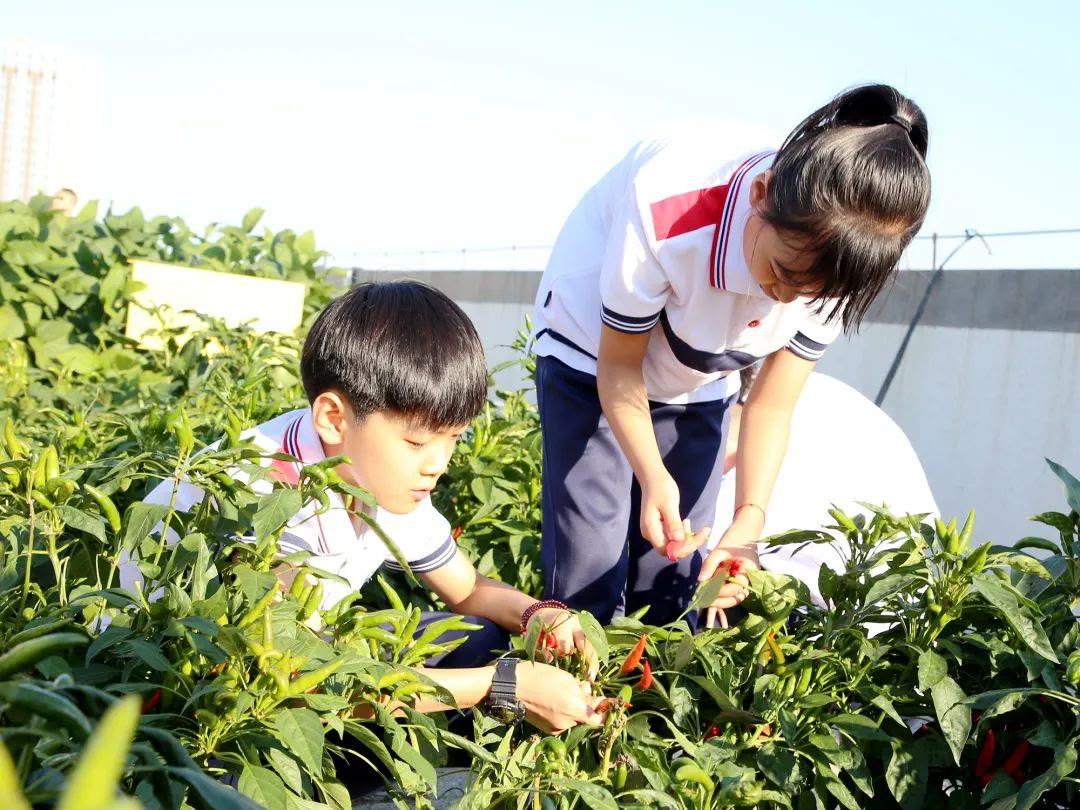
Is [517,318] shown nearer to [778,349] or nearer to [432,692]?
[778,349]

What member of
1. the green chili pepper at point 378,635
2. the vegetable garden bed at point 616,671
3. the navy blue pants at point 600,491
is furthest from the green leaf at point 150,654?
the navy blue pants at point 600,491

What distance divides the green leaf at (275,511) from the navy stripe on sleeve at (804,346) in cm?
126

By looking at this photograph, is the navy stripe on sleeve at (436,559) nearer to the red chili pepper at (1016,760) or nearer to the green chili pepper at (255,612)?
the green chili pepper at (255,612)

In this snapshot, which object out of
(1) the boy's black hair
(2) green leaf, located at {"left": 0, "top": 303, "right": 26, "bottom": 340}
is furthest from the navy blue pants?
(2) green leaf, located at {"left": 0, "top": 303, "right": 26, "bottom": 340}

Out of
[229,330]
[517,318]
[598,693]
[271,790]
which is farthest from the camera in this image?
[517,318]

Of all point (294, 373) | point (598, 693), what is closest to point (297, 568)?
point (598, 693)

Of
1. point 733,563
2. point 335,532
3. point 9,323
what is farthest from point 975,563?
point 9,323

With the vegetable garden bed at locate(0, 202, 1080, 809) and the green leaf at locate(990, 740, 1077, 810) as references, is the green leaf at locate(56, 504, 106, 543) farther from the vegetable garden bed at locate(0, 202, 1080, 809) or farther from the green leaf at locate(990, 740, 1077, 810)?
the green leaf at locate(990, 740, 1077, 810)

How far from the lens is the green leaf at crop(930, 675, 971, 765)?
1.42 meters

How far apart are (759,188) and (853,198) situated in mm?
201

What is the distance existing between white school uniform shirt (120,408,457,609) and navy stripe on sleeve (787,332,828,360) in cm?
80

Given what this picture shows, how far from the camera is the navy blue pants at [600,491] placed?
7.55 feet

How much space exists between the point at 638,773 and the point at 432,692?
0.29 m

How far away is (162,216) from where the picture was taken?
5004mm
